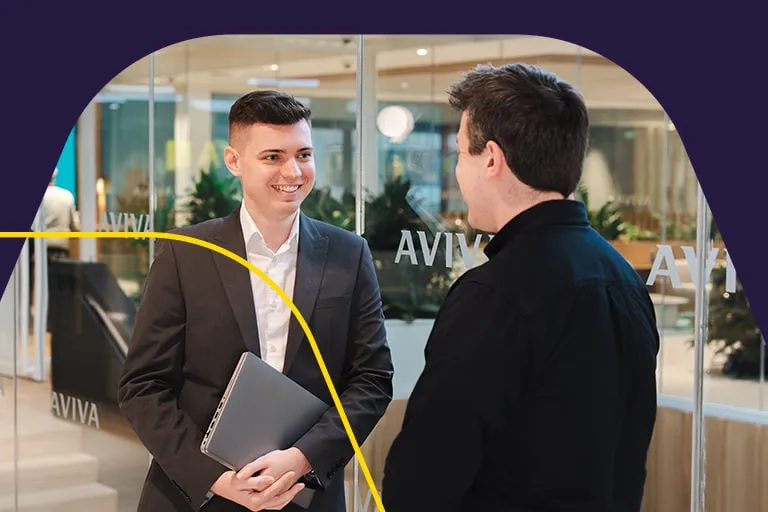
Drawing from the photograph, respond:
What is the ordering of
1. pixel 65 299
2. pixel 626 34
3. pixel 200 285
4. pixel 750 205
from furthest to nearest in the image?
1. pixel 65 299
2. pixel 626 34
3. pixel 750 205
4. pixel 200 285

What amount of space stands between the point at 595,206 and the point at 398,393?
1.01 meters

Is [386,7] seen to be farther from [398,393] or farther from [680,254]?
[398,393]

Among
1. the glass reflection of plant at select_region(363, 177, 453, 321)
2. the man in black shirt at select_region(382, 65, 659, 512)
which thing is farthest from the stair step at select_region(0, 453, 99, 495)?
the man in black shirt at select_region(382, 65, 659, 512)

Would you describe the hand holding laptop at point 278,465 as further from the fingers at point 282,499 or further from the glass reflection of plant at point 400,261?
the glass reflection of plant at point 400,261

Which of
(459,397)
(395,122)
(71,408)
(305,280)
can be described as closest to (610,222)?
(395,122)

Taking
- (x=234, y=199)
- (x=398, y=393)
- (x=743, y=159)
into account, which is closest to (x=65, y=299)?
(x=234, y=199)

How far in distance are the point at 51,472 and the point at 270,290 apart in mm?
2832

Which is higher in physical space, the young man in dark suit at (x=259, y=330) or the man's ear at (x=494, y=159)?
the man's ear at (x=494, y=159)

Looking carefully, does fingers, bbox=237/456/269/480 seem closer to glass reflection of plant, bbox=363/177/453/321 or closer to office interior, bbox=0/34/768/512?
office interior, bbox=0/34/768/512

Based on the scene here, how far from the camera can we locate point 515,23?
97.3 inches

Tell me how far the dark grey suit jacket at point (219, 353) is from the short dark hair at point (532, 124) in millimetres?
741

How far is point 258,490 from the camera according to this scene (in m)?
2.02

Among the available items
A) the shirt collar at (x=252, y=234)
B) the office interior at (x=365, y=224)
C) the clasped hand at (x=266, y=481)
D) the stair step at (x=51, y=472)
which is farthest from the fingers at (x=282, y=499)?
the stair step at (x=51, y=472)

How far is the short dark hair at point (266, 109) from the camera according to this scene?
220 cm
